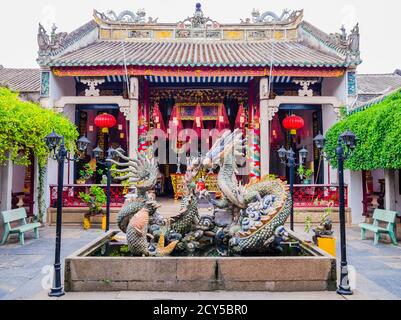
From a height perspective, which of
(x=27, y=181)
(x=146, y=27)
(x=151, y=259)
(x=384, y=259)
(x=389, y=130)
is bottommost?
(x=384, y=259)

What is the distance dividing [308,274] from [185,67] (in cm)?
792

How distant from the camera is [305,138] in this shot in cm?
1401

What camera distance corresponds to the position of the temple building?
1046 cm

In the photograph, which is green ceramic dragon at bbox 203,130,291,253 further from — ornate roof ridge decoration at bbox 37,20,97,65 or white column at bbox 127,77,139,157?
ornate roof ridge decoration at bbox 37,20,97,65

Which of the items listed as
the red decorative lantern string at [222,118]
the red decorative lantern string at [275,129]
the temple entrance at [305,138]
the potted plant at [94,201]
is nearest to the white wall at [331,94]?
the temple entrance at [305,138]

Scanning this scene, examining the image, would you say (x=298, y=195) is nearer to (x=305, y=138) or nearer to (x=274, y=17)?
(x=305, y=138)

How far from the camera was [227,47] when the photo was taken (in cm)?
1312

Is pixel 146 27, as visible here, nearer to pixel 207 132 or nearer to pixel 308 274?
pixel 207 132

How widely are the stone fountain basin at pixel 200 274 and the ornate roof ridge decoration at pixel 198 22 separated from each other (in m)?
12.1

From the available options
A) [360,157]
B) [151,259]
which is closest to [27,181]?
[151,259]

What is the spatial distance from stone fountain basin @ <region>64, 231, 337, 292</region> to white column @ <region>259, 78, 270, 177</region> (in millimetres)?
6305

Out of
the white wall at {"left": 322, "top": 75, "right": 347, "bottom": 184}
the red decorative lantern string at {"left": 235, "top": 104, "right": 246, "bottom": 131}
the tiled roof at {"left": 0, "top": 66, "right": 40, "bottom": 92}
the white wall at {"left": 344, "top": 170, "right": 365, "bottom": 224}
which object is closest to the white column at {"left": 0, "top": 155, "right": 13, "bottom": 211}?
the tiled roof at {"left": 0, "top": 66, "right": 40, "bottom": 92}

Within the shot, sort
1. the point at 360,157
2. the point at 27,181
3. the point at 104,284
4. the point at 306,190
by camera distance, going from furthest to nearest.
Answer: the point at 27,181 → the point at 306,190 → the point at 360,157 → the point at 104,284

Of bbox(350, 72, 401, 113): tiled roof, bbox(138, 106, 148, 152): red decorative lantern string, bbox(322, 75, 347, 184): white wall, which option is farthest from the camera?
bbox(350, 72, 401, 113): tiled roof
